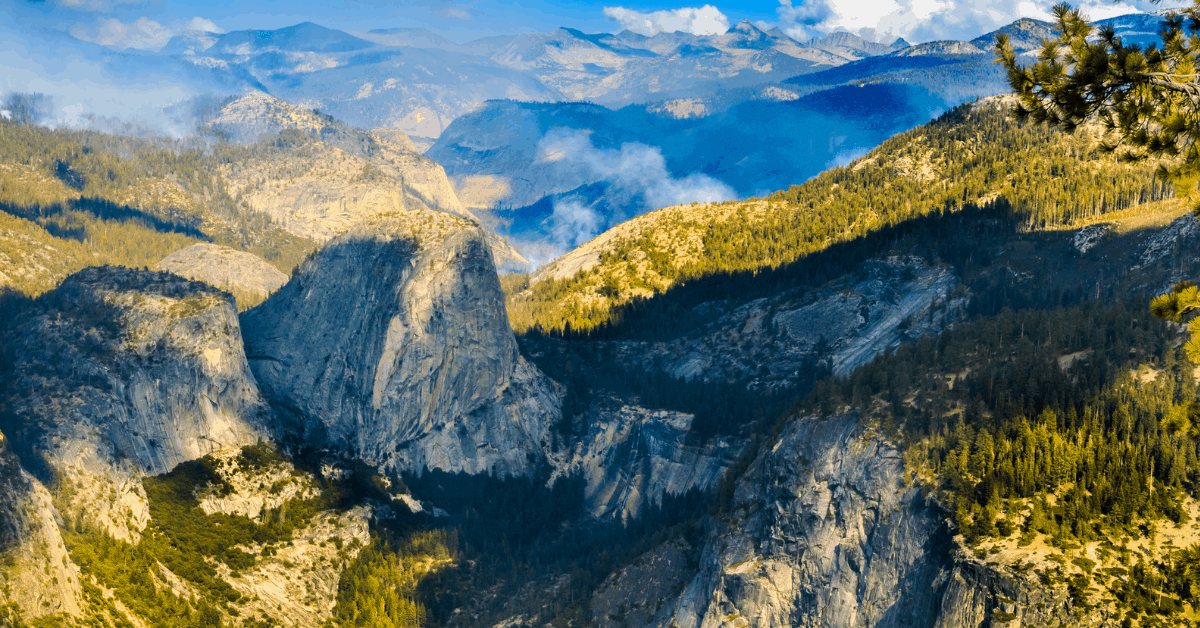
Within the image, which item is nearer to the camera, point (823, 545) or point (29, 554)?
point (29, 554)

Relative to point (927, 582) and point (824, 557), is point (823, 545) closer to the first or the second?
point (824, 557)

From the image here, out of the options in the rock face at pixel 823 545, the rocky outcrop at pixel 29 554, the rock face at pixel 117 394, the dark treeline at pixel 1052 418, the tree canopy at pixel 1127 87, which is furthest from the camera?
the rock face at pixel 117 394

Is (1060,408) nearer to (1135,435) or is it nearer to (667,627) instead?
(1135,435)

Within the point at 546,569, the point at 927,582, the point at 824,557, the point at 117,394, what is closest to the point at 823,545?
the point at 824,557

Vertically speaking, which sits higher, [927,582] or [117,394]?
[117,394]

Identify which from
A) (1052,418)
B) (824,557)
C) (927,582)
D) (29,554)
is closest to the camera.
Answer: (1052,418)

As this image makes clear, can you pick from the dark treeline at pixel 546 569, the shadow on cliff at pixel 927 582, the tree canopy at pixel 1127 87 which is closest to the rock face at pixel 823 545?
the shadow on cliff at pixel 927 582

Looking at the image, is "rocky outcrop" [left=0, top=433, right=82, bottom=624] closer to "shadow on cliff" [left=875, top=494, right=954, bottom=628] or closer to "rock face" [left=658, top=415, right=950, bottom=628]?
"rock face" [left=658, top=415, right=950, bottom=628]

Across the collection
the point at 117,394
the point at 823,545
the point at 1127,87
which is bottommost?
the point at 823,545

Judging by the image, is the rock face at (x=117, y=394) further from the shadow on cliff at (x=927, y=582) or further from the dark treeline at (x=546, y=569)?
the shadow on cliff at (x=927, y=582)
